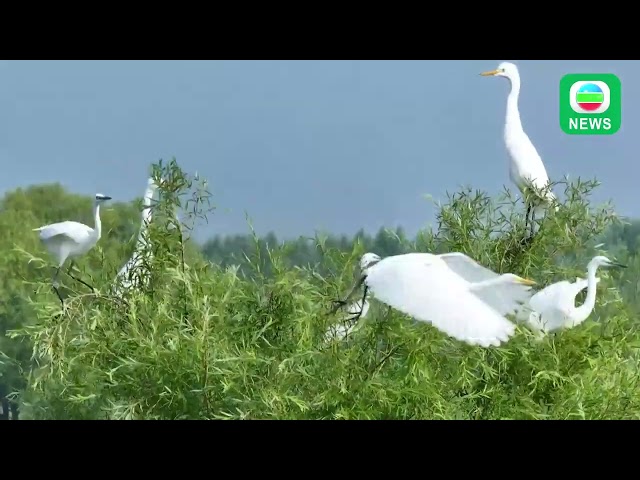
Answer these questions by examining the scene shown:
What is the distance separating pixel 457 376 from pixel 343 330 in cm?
28

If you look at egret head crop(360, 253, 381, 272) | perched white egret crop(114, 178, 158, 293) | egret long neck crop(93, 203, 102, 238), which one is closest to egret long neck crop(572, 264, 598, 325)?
egret head crop(360, 253, 381, 272)

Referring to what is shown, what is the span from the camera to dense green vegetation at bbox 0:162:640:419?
201 centimetres

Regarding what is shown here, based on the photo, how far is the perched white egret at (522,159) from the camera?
245 cm

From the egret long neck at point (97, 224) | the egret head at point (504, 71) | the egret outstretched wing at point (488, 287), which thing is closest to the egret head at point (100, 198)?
the egret long neck at point (97, 224)

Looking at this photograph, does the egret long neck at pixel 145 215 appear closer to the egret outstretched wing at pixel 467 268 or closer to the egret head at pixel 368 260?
the egret head at pixel 368 260

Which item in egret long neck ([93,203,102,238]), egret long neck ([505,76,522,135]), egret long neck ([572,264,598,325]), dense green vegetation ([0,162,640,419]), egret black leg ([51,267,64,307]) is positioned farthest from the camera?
egret long neck ([505,76,522,135])

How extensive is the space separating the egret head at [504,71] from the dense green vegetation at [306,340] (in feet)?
1.13

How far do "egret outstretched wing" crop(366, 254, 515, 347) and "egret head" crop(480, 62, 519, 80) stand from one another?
25.3 inches

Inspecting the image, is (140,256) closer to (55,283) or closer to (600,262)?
(55,283)

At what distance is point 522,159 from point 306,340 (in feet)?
2.96

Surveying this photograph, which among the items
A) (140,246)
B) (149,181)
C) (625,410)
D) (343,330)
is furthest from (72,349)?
(625,410)

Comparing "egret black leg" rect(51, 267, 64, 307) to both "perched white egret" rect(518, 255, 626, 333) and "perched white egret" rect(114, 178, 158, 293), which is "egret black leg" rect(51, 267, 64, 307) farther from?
"perched white egret" rect(518, 255, 626, 333)

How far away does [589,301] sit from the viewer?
224 cm

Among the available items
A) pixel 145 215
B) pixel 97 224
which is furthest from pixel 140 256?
pixel 97 224
